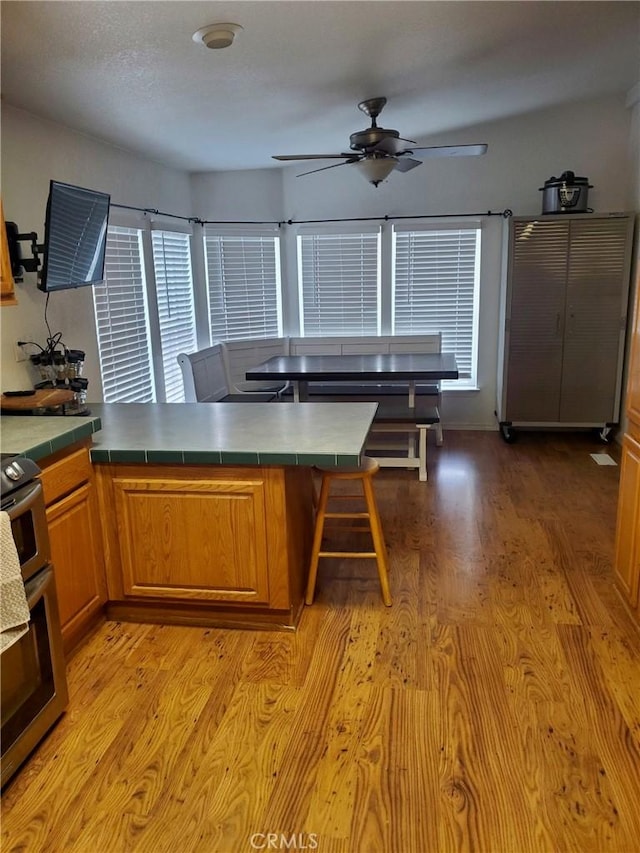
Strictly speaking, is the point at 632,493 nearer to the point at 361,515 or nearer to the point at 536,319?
the point at 361,515

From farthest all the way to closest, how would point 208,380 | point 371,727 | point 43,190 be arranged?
point 208,380, point 43,190, point 371,727

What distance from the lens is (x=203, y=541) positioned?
2.47 meters

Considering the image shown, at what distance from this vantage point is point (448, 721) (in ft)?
6.64

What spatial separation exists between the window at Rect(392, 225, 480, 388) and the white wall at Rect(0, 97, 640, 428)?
12 centimetres

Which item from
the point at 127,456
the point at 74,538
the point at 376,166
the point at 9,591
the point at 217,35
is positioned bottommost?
the point at 74,538

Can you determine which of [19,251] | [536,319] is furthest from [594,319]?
[19,251]

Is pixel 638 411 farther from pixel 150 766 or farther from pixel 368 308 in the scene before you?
pixel 368 308

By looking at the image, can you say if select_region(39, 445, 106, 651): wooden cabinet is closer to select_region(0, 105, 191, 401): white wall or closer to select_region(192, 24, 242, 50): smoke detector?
select_region(0, 105, 191, 401): white wall

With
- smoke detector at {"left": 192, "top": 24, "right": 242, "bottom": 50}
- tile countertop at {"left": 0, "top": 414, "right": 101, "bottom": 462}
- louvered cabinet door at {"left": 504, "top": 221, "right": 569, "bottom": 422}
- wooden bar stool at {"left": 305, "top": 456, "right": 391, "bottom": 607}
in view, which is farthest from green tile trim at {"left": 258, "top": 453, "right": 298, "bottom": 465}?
louvered cabinet door at {"left": 504, "top": 221, "right": 569, "bottom": 422}

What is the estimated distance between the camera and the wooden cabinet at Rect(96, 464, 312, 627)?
2404 mm

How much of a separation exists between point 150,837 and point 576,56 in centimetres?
425

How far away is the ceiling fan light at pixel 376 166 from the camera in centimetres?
348

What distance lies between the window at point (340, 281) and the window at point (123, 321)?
1.81 m

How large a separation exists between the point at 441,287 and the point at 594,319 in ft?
4.40
